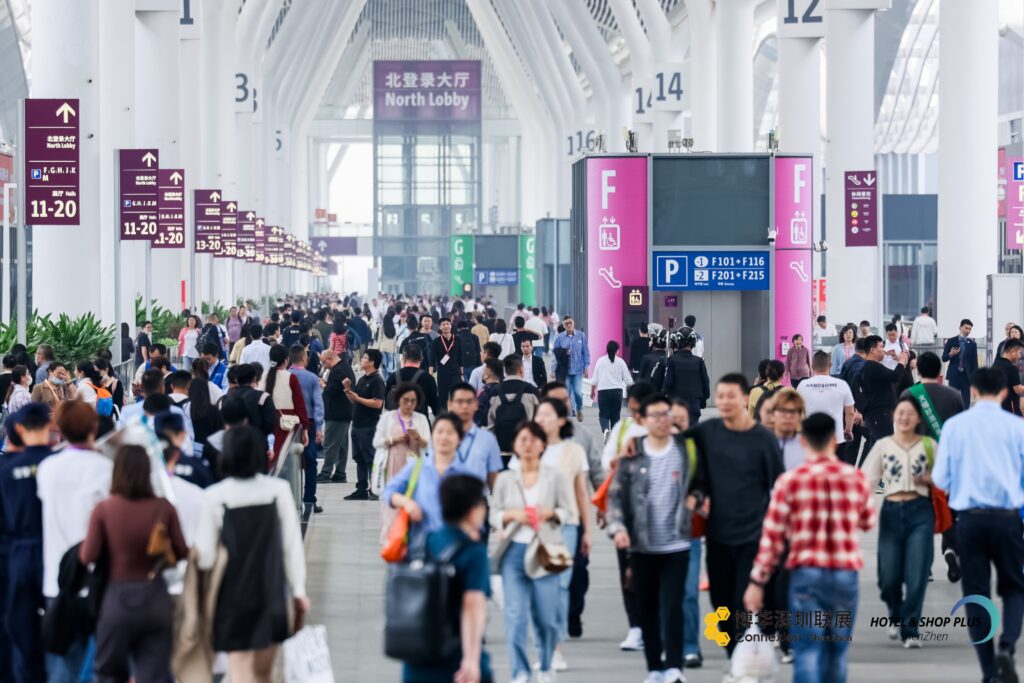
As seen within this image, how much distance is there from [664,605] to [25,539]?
287cm

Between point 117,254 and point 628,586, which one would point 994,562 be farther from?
point 117,254

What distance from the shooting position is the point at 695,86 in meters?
48.9

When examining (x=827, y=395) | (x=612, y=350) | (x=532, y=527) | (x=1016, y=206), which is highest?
(x=1016, y=206)

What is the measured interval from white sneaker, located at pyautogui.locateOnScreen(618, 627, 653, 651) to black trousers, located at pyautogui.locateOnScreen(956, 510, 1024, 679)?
Result: 176 cm

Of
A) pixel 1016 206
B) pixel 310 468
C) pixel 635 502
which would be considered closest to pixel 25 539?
pixel 635 502

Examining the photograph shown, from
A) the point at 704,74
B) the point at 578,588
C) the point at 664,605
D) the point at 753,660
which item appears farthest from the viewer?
the point at 704,74

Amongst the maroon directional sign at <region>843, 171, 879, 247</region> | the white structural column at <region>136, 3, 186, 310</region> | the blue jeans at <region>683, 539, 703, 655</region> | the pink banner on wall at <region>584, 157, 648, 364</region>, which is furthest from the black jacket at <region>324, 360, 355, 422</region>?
the white structural column at <region>136, 3, 186, 310</region>

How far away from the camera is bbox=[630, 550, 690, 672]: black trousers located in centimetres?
861

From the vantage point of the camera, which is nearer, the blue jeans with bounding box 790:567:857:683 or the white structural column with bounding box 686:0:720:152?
the blue jeans with bounding box 790:567:857:683

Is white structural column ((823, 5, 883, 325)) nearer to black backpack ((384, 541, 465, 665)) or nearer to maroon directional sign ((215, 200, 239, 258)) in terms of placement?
maroon directional sign ((215, 200, 239, 258))

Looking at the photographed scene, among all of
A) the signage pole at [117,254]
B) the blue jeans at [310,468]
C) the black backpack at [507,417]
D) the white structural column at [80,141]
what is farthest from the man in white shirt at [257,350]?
the black backpack at [507,417]

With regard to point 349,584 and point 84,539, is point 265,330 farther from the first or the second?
point 84,539

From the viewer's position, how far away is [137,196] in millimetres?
28250

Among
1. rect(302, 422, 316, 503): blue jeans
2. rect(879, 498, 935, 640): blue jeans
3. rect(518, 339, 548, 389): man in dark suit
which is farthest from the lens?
rect(518, 339, 548, 389): man in dark suit
